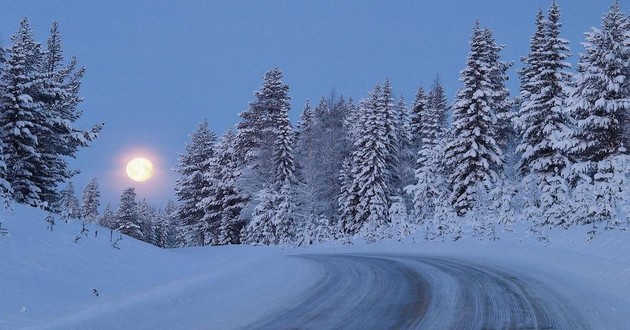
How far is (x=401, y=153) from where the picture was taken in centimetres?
4150

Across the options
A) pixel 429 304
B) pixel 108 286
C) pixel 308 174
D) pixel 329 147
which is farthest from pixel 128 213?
pixel 429 304

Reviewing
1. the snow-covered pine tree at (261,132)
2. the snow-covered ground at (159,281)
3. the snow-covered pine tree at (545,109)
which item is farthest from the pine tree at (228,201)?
the snow-covered ground at (159,281)

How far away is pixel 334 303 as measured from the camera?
24.5 feet

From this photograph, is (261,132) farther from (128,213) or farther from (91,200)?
(91,200)

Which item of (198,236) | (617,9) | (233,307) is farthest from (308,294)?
(198,236)

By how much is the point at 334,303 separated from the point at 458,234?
16.2 metres

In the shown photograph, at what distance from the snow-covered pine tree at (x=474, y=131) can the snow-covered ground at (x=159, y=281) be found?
12.6 metres

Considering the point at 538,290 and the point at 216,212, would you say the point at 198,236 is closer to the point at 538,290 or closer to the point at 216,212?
the point at 216,212

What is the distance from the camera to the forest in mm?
18469

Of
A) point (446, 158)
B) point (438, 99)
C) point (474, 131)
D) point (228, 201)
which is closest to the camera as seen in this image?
point (474, 131)

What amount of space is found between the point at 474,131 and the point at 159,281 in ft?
72.6

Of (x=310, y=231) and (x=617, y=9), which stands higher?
(x=617, y=9)

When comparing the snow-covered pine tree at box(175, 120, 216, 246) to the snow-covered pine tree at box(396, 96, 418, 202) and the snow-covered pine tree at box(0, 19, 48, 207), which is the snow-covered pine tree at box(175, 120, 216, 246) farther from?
the snow-covered pine tree at box(0, 19, 48, 207)

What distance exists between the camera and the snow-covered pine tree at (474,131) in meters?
27.7
